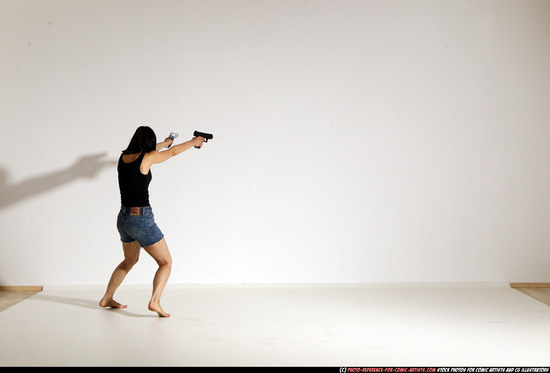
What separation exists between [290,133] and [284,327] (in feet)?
5.91

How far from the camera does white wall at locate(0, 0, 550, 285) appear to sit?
16.4ft

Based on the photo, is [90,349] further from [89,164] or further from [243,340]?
[89,164]

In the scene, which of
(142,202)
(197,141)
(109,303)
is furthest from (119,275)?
(197,141)

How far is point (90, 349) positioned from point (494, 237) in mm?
3350

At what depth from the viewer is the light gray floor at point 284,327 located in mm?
3195

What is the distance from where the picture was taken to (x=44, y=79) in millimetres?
5062

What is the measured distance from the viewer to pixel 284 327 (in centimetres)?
384

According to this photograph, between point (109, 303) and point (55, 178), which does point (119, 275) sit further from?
point (55, 178)

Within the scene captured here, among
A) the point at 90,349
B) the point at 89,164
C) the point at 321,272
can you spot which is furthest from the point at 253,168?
the point at 90,349

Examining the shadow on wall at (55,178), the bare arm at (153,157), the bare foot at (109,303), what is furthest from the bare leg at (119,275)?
the shadow on wall at (55,178)

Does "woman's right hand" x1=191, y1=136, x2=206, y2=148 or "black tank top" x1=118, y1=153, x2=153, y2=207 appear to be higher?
"woman's right hand" x1=191, y1=136, x2=206, y2=148

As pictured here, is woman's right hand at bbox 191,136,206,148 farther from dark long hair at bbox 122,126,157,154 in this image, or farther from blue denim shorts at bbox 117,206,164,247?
blue denim shorts at bbox 117,206,164,247

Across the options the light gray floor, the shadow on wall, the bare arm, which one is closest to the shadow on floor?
the light gray floor

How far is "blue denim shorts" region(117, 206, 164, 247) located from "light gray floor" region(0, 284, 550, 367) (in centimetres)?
54
